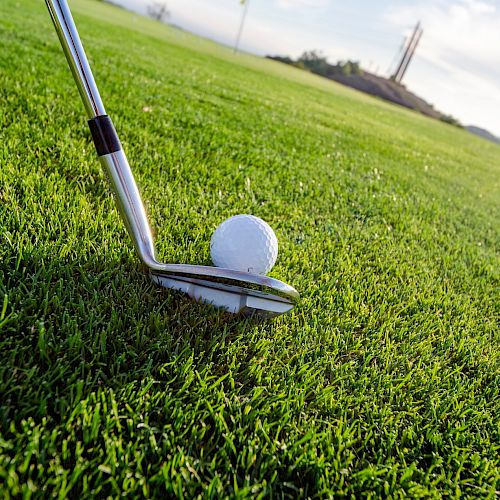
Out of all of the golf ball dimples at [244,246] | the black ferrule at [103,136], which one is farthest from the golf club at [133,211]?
the golf ball dimples at [244,246]

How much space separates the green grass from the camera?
1.32 meters

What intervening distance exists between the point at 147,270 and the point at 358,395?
1.10 metres

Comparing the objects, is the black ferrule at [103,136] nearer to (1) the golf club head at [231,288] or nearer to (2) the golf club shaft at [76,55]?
(2) the golf club shaft at [76,55]

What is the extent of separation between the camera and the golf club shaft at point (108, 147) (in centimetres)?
192

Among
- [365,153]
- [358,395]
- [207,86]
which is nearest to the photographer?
[358,395]

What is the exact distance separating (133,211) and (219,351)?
72 cm

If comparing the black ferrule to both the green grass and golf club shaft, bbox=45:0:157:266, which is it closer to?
golf club shaft, bbox=45:0:157:266

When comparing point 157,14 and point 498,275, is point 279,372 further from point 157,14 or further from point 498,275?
point 157,14

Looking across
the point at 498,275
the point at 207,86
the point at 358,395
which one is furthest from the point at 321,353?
the point at 207,86

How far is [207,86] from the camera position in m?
9.06

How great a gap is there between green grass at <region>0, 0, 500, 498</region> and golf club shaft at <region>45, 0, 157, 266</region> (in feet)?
0.70

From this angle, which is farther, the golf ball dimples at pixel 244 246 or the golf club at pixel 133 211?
the golf ball dimples at pixel 244 246

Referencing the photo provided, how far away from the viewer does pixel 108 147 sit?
6.29ft

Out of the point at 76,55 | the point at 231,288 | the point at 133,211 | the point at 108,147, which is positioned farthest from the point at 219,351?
the point at 76,55
